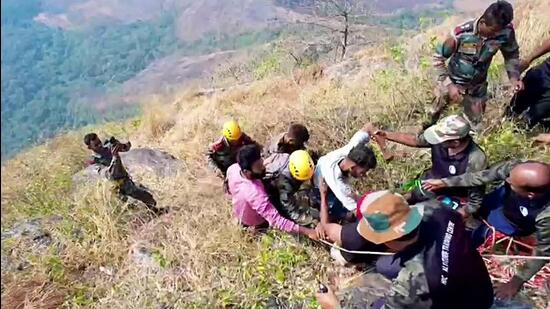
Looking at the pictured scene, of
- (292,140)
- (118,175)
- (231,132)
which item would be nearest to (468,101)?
(292,140)

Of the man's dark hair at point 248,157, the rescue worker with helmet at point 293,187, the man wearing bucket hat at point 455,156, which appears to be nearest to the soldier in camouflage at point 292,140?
the rescue worker with helmet at point 293,187

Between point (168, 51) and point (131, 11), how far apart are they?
12224mm

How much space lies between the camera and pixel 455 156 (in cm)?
405

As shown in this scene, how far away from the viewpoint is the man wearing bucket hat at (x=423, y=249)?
106 inches

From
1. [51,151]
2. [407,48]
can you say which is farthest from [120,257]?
[407,48]

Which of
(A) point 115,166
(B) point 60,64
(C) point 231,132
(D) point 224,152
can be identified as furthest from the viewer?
(B) point 60,64

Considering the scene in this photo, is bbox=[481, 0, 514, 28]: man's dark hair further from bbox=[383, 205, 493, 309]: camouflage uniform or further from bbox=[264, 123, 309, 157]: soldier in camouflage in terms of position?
bbox=[383, 205, 493, 309]: camouflage uniform

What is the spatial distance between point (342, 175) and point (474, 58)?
5.32ft

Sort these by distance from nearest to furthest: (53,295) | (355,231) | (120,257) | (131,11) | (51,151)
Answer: (355,231)
(53,295)
(120,257)
(51,151)
(131,11)

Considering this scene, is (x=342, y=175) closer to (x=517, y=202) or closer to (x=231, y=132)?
(x=517, y=202)

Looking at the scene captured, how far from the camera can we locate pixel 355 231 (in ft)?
12.0

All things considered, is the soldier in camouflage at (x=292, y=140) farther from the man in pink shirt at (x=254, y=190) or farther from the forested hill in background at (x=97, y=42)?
the forested hill in background at (x=97, y=42)

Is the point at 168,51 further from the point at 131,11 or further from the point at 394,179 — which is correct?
the point at 394,179

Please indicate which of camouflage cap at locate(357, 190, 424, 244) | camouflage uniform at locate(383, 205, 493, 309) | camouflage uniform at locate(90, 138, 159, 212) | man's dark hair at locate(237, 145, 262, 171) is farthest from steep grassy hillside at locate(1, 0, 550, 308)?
camouflage cap at locate(357, 190, 424, 244)
